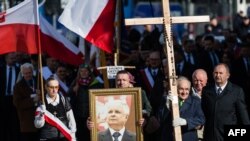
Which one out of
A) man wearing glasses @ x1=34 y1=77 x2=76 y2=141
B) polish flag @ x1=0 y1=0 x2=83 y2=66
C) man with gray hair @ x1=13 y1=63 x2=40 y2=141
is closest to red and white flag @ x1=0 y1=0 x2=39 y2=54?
polish flag @ x1=0 y1=0 x2=83 y2=66

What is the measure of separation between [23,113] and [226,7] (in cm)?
1883

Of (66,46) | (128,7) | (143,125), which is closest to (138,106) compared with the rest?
(143,125)

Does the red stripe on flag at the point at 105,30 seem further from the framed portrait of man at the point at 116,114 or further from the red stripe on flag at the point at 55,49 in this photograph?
the framed portrait of man at the point at 116,114

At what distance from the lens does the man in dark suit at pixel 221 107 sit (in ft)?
39.9

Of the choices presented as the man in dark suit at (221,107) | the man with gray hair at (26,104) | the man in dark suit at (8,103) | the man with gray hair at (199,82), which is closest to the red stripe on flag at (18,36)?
the man with gray hair at (26,104)

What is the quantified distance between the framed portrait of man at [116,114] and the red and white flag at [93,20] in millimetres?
1389

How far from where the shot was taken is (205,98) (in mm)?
12406

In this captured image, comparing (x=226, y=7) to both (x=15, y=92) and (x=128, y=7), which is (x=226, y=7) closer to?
(x=128, y=7)

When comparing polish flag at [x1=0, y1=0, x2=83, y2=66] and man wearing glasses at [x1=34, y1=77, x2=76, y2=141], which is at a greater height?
polish flag at [x1=0, y1=0, x2=83, y2=66]

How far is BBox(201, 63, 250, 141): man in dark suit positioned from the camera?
12164 mm

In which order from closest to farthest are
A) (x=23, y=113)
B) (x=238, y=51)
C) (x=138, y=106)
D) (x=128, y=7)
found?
(x=138, y=106), (x=23, y=113), (x=238, y=51), (x=128, y=7)

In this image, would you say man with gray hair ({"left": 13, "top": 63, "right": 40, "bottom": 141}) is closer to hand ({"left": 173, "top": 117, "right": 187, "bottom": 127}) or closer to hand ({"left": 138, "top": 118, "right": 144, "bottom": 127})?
hand ({"left": 138, "top": 118, "right": 144, "bottom": 127})

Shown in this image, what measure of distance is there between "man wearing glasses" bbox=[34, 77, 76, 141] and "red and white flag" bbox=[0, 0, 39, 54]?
0.73m

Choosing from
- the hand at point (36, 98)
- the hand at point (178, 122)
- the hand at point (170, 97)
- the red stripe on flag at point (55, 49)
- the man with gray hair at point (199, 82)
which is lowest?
the hand at point (178, 122)
